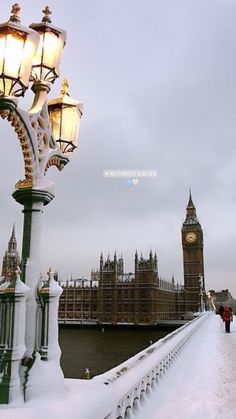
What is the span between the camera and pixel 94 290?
9356cm

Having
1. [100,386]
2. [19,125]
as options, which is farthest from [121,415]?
[19,125]

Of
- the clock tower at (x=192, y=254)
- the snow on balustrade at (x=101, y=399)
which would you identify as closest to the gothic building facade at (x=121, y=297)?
the clock tower at (x=192, y=254)

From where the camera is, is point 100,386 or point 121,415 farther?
point 121,415

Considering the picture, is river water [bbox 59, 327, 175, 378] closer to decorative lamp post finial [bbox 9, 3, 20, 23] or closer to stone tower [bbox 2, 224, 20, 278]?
stone tower [bbox 2, 224, 20, 278]

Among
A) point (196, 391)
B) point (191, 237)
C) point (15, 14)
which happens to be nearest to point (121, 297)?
point (191, 237)

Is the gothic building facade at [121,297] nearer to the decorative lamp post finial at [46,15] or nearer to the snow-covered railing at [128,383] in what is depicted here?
the snow-covered railing at [128,383]

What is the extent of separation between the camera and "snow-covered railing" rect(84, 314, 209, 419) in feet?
9.04

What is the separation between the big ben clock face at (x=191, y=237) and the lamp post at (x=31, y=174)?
10308cm

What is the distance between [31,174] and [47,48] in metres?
1.33

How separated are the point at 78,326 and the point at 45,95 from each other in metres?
89.9

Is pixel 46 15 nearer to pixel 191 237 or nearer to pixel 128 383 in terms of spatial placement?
pixel 128 383

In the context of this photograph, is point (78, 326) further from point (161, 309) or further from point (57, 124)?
point (57, 124)

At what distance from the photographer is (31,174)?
3.25 m

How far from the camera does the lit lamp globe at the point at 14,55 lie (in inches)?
114
